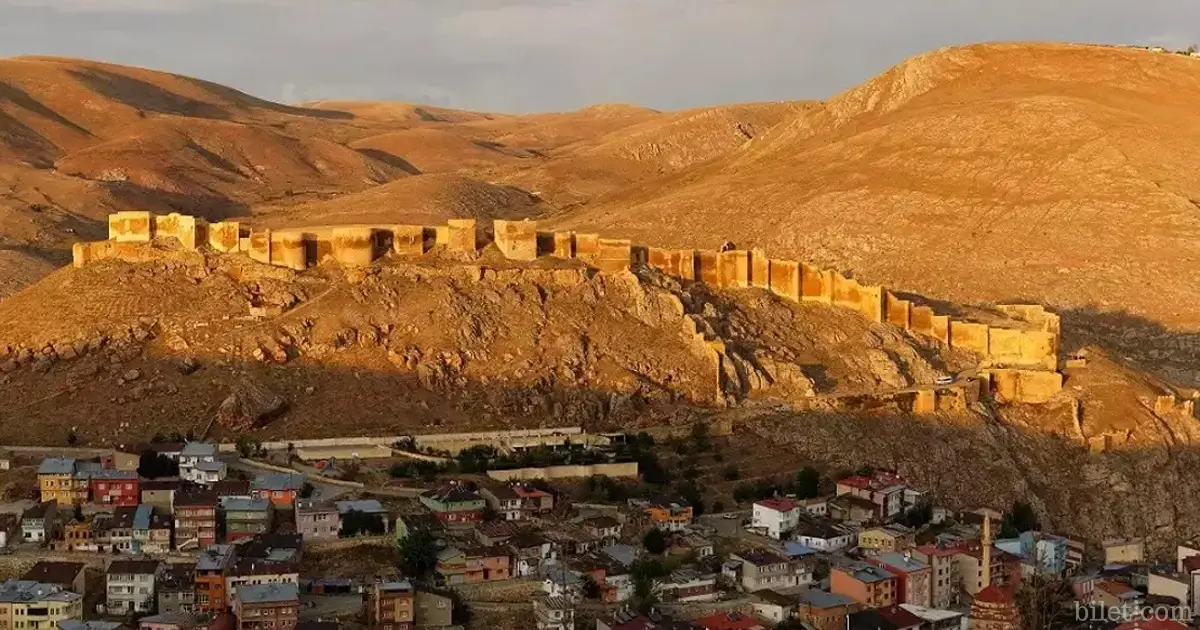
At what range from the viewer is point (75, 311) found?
138 feet


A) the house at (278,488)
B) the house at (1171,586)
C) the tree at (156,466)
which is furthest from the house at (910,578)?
the tree at (156,466)

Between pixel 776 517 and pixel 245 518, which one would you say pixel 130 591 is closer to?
pixel 245 518

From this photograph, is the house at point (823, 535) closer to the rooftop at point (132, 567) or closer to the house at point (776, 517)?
the house at point (776, 517)

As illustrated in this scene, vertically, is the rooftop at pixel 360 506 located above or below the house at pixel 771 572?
above

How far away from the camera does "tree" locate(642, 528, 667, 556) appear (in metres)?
33.4

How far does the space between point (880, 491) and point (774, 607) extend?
24.3 ft

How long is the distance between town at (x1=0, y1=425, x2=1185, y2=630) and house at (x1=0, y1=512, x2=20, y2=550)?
7 centimetres

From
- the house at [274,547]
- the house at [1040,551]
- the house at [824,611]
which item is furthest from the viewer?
the house at [1040,551]

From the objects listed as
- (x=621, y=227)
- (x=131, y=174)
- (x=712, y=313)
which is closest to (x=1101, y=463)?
(x=712, y=313)

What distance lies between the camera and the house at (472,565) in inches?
1225

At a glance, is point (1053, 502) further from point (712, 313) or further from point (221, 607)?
point (221, 607)

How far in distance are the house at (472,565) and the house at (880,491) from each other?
359 inches

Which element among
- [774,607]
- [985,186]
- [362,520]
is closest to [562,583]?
[774,607]

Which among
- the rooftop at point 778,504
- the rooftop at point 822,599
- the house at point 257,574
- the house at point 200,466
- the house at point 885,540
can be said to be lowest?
the rooftop at point 822,599
